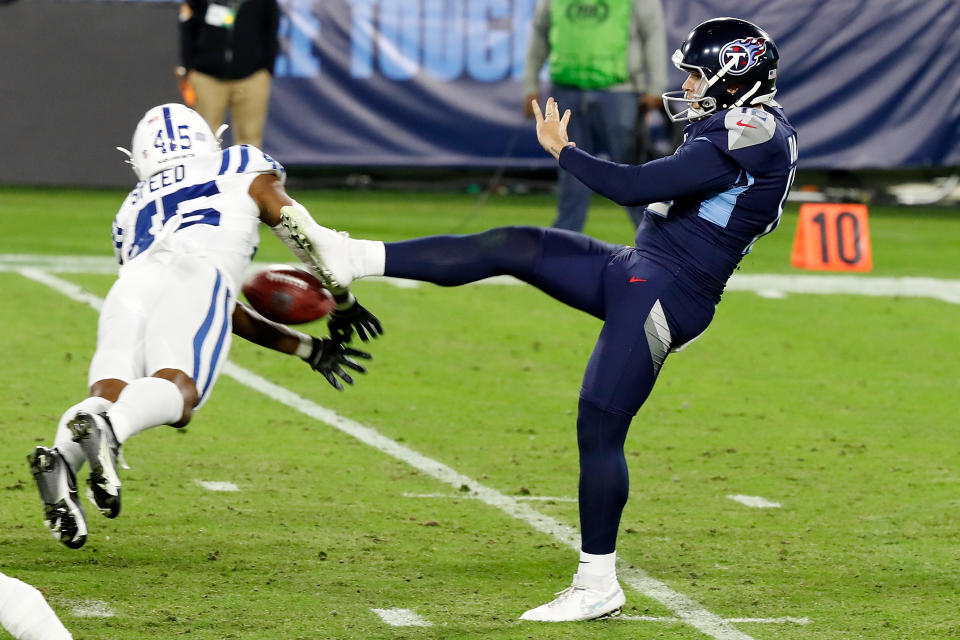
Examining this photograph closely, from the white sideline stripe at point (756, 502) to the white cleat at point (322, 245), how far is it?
180cm

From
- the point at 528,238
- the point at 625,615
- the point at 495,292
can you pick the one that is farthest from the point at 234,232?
the point at 495,292

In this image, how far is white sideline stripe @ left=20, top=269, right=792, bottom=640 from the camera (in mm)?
4449

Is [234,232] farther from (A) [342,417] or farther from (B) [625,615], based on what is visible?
(A) [342,417]

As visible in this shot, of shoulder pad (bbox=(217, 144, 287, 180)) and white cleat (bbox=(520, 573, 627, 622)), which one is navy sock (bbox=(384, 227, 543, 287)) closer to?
shoulder pad (bbox=(217, 144, 287, 180))

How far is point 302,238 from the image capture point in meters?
4.84

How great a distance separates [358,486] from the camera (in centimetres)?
591

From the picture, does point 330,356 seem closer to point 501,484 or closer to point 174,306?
point 174,306

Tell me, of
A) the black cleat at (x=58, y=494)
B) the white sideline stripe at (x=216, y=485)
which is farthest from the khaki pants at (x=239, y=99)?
the black cleat at (x=58, y=494)

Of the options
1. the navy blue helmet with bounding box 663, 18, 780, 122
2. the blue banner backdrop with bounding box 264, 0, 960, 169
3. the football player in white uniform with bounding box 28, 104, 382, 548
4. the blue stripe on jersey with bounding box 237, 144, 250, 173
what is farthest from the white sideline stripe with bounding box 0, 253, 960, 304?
the navy blue helmet with bounding box 663, 18, 780, 122

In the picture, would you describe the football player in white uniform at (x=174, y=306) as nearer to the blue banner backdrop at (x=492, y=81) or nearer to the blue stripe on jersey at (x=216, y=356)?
the blue stripe on jersey at (x=216, y=356)

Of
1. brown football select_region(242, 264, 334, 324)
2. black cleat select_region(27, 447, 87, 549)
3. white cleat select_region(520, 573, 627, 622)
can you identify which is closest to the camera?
black cleat select_region(27, 447, 87, 549)

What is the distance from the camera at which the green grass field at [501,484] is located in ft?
14.8

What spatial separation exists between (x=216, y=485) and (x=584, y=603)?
1900 millimetres

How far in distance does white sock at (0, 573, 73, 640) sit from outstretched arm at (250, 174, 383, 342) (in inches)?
59.3
